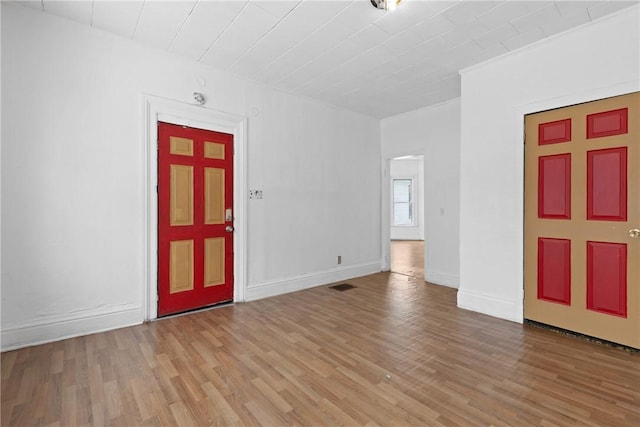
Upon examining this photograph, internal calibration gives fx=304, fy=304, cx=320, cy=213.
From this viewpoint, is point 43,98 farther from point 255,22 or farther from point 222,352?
point 222,352

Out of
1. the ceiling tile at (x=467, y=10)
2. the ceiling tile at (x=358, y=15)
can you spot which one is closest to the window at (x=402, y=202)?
the ceiling tile at (x=467, y=10)

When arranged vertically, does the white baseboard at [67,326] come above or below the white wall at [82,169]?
below

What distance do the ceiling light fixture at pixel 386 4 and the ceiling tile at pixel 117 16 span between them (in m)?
1.98

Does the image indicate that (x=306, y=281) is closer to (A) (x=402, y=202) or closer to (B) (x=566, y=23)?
(B) (x=566, y=23)

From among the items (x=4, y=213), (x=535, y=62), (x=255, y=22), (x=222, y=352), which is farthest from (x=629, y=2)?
(x=4, y=213)

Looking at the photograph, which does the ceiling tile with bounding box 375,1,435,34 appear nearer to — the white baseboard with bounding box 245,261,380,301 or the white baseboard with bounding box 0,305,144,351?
the white baseboard with bounding box 245,261,380,301

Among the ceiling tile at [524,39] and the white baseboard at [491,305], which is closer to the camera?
the ceiling tile at [524,39]

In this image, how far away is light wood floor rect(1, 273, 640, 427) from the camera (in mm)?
1804

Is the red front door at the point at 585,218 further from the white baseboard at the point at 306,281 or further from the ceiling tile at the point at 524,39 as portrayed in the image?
the white baseboard at the point at 306,281

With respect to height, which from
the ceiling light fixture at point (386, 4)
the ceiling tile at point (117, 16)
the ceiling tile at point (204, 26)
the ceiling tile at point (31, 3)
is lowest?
the ceiling light fixture at point (386, 4)

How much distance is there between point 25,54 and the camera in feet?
8.71

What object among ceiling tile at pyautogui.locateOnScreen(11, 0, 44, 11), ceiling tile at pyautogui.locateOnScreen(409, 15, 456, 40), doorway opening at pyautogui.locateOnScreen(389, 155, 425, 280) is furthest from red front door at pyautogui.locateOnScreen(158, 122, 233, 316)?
doorway opening at pyautogui.locateOnScreen(389, 155, 425, 280)

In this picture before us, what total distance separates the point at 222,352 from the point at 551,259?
3331 mm

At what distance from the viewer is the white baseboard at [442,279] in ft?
15.6
